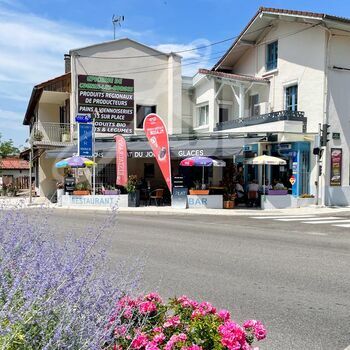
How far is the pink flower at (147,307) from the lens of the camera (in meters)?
3.06

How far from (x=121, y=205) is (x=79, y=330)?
64.7ft

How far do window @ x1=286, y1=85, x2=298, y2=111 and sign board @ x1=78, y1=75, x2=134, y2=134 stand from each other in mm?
9776

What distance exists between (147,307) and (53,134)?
1057 inches

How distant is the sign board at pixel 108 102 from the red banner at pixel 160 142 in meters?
6.33

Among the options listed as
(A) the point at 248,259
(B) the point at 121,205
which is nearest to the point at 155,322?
(A) the point at 248,259

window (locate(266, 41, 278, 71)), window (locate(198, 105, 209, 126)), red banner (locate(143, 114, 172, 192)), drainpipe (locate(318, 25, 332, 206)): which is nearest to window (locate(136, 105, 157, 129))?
window (locate(198, 105, 209, 126))

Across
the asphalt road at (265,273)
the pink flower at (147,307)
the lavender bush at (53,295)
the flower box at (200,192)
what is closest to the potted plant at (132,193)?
the flower box at (200,192)

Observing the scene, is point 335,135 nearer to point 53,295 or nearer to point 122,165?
point 122,165

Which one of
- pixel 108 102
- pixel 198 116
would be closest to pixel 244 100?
pixel 198 116

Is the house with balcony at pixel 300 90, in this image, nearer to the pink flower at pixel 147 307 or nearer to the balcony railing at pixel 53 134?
the balcony railing at pixel 53 134

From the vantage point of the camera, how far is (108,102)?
89.6ft

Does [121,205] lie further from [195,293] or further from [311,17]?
[195,293]

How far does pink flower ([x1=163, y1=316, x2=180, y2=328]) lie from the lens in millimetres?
2956

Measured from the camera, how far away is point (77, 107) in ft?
87.7
